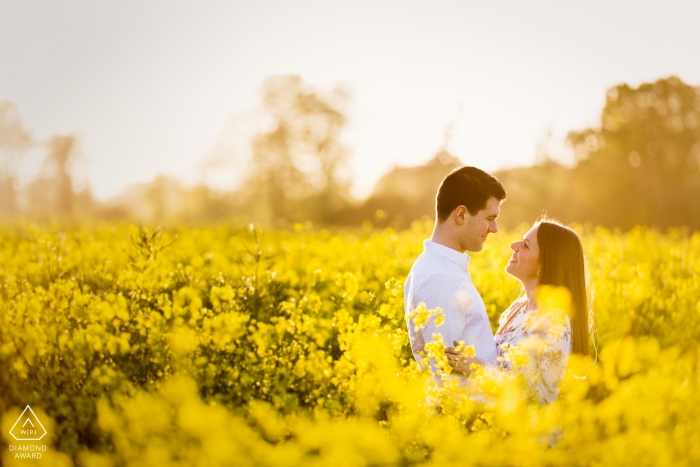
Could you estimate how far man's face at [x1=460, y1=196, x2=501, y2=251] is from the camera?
12.7ft

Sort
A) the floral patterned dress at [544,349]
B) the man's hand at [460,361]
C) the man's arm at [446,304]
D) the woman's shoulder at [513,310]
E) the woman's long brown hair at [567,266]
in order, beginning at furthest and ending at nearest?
the woman's shoulder at [513,310], the woman's long brown hair at [567,266], the man's arm at [446,304], the floral patterned dress at [544,349], the man's hand at [460,361]

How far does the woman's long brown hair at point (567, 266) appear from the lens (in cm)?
384

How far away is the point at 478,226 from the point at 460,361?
3.12ft

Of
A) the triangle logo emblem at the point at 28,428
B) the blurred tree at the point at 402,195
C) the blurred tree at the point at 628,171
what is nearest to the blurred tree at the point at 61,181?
the blurred tree at the point at 402,195

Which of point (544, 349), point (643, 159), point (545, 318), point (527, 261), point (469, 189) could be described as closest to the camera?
point (544, 349)

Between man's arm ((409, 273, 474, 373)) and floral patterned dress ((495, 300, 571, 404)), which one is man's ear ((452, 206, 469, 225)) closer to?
man's arm ((409, 273, 474, 373))

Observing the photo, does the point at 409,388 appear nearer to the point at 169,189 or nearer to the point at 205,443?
the point at 205,443

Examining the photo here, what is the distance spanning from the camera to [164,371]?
3.87m

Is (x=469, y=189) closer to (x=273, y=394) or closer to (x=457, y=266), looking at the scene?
(x=457, y=266)

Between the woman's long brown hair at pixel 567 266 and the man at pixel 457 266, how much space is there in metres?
0.42

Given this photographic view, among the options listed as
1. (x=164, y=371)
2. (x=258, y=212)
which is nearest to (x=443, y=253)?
(x=164, y=371)

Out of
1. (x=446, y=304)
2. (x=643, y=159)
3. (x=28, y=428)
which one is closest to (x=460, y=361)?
(x=446, y=304)

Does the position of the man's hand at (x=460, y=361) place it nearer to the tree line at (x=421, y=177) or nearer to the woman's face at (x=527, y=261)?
the woman's face at (x=527, y=261)

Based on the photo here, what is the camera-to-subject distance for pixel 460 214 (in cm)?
388
